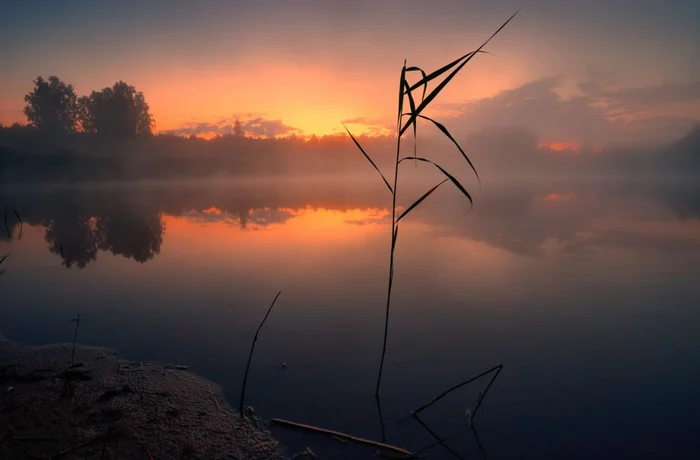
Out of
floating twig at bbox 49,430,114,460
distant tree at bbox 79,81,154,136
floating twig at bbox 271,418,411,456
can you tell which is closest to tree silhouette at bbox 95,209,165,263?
floating twig at bbox 49,430,114,460

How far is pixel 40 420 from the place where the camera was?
14.9ft

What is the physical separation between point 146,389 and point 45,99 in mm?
117813

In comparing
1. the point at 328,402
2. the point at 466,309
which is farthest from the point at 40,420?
the point at 466,309

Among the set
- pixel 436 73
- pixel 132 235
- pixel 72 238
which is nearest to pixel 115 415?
pixel 436 73

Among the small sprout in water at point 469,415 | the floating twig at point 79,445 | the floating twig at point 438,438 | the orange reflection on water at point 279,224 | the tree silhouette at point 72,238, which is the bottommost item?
the tree silhouette at point 72,238

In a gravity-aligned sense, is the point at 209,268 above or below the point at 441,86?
below

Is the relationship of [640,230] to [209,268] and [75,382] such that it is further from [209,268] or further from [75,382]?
[75,382]

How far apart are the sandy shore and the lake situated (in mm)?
557

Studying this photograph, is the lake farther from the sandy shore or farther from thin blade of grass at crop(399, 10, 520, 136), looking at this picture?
thin blade of grass at crop(399, 10, 520, 136)

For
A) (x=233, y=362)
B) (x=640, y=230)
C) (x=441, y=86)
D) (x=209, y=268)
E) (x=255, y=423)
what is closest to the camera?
(x=441, y=86)

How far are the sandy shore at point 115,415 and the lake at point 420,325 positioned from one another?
21.9 inches

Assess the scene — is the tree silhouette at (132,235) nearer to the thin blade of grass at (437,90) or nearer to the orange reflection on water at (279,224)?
the orange reflection on water at (279,224)

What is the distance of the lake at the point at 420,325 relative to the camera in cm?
521

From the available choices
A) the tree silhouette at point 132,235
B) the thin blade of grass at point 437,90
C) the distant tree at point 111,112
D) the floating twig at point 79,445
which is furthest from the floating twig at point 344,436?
the distant tree at point 111,112
